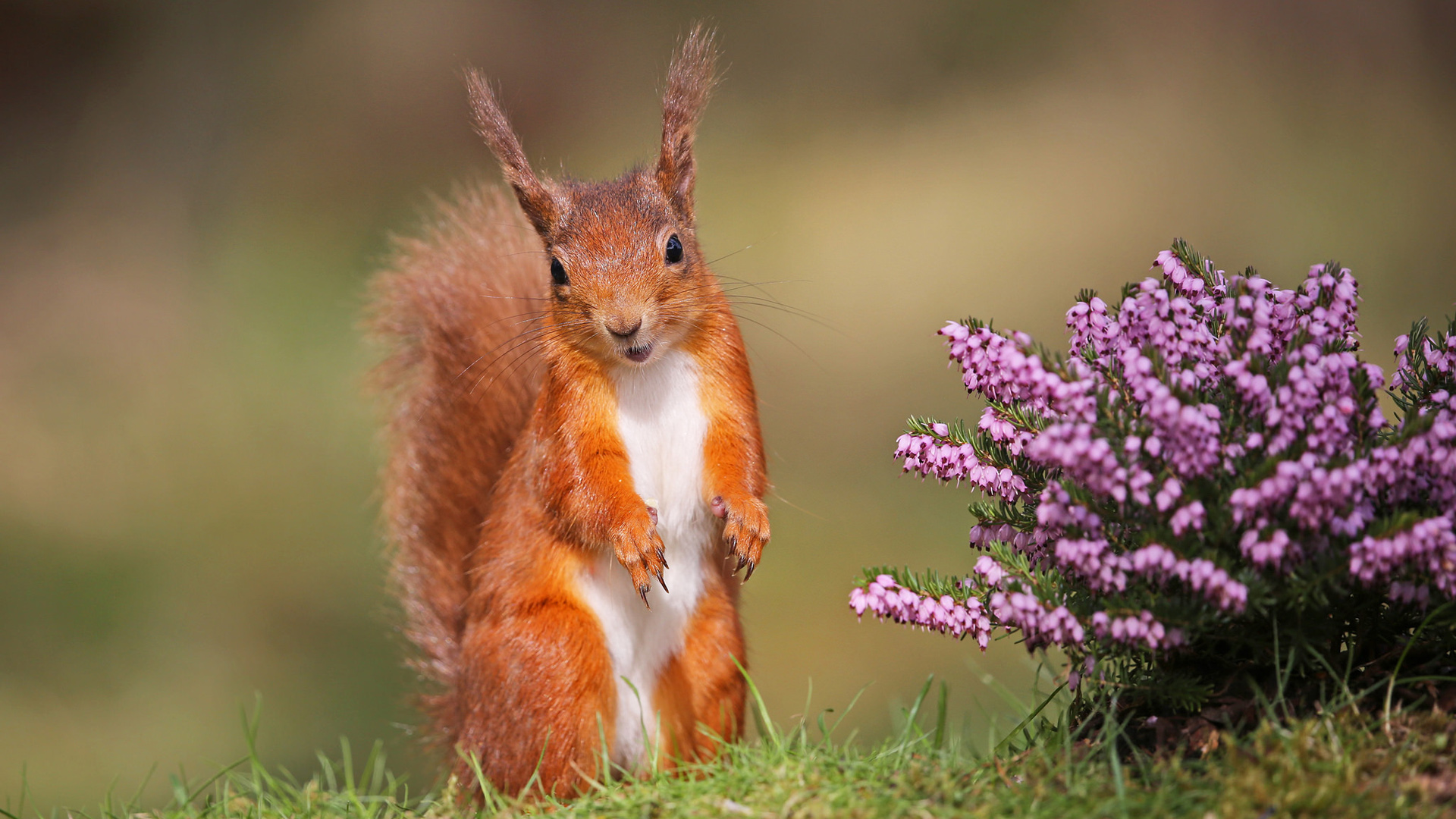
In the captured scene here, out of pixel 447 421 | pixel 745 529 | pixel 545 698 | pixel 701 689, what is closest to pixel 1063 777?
pixel 745 529

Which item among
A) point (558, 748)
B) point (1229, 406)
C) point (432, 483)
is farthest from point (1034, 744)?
point (432, 483)

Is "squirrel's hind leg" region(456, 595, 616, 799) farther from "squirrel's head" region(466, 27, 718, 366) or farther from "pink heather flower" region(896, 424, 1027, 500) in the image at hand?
"pink heather flower" region(896, 424, 1027, 500)

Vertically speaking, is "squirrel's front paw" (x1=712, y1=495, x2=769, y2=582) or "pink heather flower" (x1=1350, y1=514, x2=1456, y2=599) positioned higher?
"squirrel's front paw" (x1=712, y1=495, x2=769, y2=582)

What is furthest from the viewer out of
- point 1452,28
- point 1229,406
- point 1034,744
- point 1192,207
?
point 1192,207

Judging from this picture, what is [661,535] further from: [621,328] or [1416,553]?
[1416,553]

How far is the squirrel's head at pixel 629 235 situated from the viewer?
1661 mm

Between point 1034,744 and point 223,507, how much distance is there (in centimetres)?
356

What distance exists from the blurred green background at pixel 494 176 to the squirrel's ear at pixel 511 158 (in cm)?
202

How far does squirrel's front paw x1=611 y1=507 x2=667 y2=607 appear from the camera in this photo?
1613 millimetres

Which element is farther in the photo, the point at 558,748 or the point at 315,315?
the point at 315,315

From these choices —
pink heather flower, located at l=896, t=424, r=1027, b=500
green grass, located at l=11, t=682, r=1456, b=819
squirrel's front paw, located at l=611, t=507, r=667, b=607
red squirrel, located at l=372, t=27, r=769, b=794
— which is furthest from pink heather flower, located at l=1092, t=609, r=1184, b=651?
squirrel's front paw, located at l=611, t=507, r=667, b=607

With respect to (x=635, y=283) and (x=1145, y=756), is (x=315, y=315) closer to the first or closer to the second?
(x=635, y=283)

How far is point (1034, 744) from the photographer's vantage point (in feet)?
5.05

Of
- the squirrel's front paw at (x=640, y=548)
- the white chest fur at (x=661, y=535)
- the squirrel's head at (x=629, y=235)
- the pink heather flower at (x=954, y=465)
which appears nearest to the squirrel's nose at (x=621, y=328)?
the squirrel's head at (x=629, y=235)
